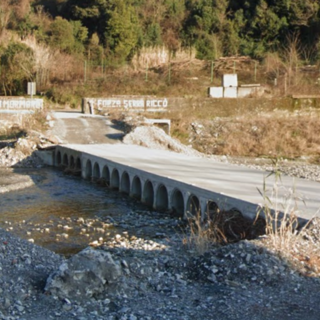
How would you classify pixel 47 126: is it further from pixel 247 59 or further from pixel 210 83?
pixel 247 59

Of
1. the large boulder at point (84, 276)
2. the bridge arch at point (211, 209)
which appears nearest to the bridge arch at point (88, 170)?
the bridge arch at point (211, 209)

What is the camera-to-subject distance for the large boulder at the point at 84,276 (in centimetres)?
714

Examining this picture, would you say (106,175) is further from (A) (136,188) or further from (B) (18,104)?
(B) (18,104)

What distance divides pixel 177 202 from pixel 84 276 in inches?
251

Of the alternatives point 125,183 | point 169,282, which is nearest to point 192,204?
point 125,183

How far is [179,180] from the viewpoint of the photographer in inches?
508

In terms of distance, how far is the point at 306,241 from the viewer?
8.70 meters

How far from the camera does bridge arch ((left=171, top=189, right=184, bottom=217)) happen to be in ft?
43.6

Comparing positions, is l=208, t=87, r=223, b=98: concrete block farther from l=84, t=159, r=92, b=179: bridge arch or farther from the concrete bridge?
l=84, t=159, r=92, b=179: bridge arch

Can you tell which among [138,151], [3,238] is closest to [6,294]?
[3,238]

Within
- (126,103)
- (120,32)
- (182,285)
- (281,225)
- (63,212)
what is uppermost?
(120,32)

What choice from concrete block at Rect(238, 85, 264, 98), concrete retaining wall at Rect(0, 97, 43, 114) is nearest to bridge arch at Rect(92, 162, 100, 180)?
concrete retaining wall at Rect(0, 97, 43, 114)

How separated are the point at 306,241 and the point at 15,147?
525 inches

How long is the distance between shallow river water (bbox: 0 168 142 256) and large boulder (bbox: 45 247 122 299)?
127 inches
